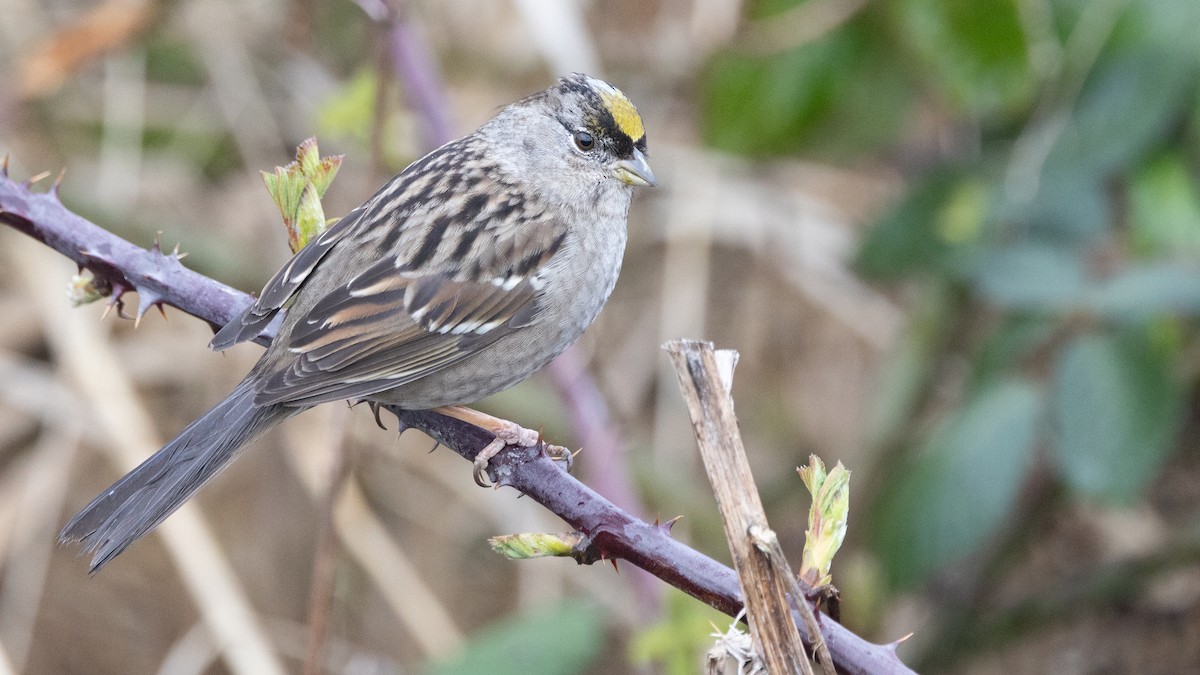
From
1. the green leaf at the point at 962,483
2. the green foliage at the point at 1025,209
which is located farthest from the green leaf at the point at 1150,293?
the green leaf at the point at 962,483

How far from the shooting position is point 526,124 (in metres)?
2.98

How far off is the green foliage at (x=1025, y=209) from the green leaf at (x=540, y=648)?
840 millimetres

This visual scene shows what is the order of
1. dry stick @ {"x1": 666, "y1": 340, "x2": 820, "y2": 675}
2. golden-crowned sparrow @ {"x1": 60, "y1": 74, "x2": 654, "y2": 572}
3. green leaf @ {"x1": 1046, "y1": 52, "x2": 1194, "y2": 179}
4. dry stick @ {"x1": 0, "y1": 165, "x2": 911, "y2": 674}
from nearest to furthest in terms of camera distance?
1. dry stick @ {"x1": 666, "y1": 340, "x2": 820, "y2": 675}
2. dry stick @ {"x1": 0, "y1": 165, "x2": 911, "y2": 674}
3. golden-crowned sparrow @ {"x1": 60, "y1": 74, "x2": 654, "y2": 572}
4. green leaf @ {"x1": 1046, "y1": 52, "x2": 1194, "y2": 179}

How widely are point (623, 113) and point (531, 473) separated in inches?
50.9

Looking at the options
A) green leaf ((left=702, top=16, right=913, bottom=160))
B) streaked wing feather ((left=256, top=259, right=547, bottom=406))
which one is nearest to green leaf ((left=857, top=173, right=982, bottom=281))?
green leaf ((left=702, top=16, right=913, bottom=160))

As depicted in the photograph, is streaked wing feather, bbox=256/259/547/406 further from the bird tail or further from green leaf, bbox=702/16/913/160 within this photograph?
green leaf, bbox=702/16/913/160

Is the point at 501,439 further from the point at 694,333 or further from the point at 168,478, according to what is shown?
the point at 694,333

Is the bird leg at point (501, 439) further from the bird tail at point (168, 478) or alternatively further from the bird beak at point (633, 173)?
the bird beak at point (633, 173)

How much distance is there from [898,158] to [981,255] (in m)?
1.51

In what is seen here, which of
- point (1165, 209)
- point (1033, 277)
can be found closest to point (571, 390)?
point (1033, 277)

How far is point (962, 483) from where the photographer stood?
3.10m

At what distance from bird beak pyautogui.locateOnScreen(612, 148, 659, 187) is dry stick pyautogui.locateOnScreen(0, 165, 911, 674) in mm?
820

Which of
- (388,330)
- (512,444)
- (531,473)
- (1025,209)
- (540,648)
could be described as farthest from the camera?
(1025,209)

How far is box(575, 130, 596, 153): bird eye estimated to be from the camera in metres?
2.88
